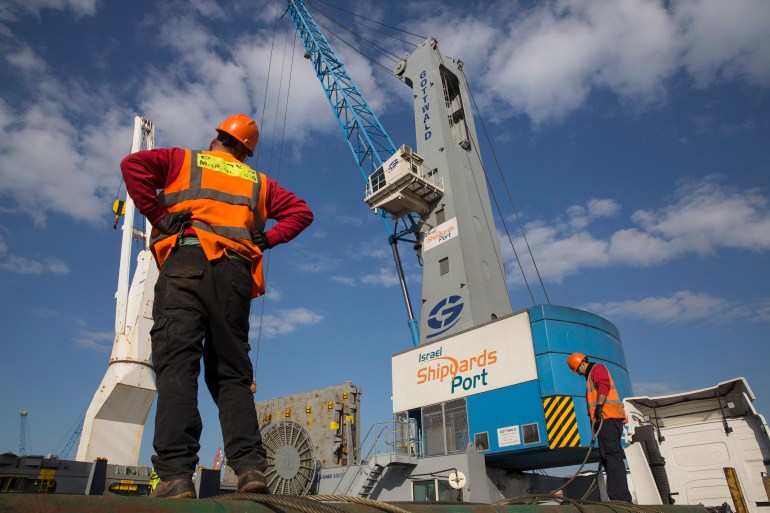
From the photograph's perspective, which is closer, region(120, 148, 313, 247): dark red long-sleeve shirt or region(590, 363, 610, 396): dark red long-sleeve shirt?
region(120, 148, 313, 247): dark red long-sleeve shirt

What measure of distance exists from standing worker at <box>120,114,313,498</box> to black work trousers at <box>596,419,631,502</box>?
5358 mm

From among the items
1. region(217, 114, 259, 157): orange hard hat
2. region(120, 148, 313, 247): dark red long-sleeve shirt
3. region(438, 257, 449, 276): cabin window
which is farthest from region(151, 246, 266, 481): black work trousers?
region(438, 257, 449, 276): cabin window

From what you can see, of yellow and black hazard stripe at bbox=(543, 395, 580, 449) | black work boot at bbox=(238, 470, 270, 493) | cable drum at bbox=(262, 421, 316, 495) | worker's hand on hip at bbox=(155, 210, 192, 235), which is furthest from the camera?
cable drum at bbox=(262, 421, 316, 495)

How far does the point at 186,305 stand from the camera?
96.8 inches

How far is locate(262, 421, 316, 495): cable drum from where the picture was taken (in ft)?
48.4

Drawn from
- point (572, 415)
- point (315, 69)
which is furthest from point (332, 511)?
point (315, 69)

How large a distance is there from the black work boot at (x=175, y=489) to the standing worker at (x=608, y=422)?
18.8 feet

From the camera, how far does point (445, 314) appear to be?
723 inches

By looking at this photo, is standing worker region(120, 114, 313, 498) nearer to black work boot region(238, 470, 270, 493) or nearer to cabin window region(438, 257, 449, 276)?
black work boot region(238, 470, 270, 493)

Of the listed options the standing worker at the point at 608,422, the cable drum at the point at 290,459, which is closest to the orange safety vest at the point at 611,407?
the standing worker at the point at 608,422

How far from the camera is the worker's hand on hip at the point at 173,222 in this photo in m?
2.63

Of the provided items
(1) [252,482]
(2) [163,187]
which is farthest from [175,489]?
(2) [163,187]

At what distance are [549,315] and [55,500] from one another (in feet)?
46.6

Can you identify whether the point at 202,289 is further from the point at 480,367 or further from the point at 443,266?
the point at 443,266
